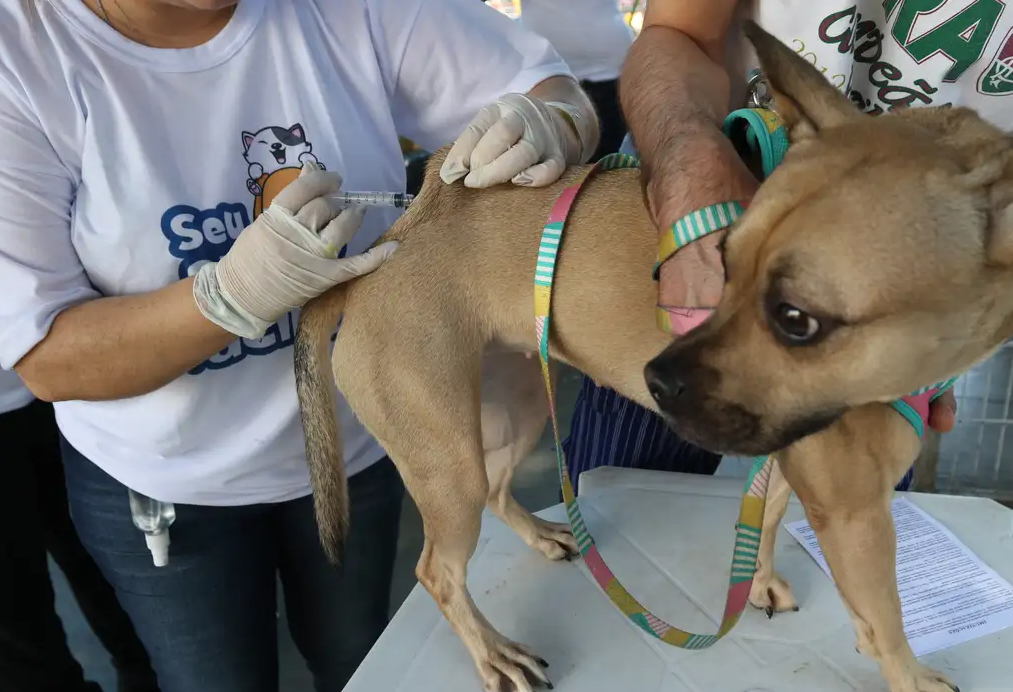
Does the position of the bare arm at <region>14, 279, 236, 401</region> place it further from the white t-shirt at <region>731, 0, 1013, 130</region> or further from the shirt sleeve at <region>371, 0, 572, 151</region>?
the white t-shirt at <region>731, 0, 1013, 130</region>

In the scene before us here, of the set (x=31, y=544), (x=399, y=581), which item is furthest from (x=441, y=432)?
(x=399, y=581)

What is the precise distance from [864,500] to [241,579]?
1.32m

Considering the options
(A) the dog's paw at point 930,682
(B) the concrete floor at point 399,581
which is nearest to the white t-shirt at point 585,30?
(B) the concrete floor at point 399,581

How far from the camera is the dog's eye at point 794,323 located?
3.36ft

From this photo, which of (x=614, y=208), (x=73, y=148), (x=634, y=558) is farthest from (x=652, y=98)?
(x=73, y=148)

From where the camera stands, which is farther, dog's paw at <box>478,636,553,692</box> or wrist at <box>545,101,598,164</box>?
wrist at <box>545,101,598,164</box>

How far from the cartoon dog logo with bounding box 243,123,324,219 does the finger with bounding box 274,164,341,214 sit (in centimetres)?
11

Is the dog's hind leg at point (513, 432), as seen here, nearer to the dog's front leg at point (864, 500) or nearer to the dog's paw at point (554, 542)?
the dog's paw at point (554, 542)

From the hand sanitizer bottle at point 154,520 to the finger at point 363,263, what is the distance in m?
0.63

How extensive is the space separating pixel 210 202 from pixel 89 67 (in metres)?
0.30

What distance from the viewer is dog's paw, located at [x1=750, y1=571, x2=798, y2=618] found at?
156 cm

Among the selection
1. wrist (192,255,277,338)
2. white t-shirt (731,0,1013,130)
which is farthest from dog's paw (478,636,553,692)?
white t-shirt (731,0,1013,130)

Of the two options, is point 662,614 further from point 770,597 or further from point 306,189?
point 306,189

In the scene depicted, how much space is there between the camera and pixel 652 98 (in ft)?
5.39
